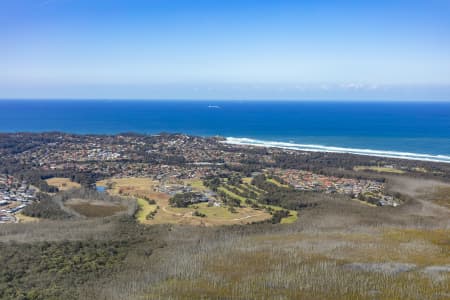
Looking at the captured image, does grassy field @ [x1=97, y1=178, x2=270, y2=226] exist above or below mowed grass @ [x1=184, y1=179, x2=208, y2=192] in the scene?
below

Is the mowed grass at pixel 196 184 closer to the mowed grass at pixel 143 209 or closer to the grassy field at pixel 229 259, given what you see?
the mowed grass at pixel 143 209

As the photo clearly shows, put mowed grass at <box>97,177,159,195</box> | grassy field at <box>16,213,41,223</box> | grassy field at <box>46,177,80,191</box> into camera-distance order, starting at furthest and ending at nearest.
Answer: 1. grassy field at <box>46,177,80,191</box>
2. mowed grass at <box>97,177,159,195</box>
3. grassy field at <box>16,213,41,223</box>

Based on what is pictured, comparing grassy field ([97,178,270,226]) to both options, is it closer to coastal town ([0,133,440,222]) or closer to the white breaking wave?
coastal town ([0,133,440,222])

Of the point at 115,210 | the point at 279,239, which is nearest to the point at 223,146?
the point at 115,210

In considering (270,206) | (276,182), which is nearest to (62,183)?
(270,206)

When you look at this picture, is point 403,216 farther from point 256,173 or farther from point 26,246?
point 26,246

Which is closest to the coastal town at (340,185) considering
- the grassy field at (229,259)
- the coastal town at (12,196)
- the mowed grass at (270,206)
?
the mowed grass at (270,206)

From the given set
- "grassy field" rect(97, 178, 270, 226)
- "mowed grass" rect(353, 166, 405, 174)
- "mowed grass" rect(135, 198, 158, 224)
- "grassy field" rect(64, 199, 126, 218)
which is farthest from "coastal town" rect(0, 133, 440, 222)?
"grassy field" rect(64, 199, 126, 218)

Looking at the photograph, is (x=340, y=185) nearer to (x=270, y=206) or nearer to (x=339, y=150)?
(x=270, y=206)
